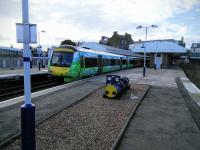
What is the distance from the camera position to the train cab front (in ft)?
52.9

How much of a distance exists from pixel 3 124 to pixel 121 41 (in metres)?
105

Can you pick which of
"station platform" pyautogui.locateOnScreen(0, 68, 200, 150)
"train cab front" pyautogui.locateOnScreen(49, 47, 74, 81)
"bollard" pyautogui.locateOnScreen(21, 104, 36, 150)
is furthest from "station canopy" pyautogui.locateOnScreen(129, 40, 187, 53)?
"bollard" pyautogui.locateOnScreen(21, 104, 36, 150)

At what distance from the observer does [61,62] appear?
53.7ft

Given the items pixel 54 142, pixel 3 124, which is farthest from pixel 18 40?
pixel 3 124

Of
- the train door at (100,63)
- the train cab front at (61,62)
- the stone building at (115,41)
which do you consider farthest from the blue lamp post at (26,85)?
the stone building at (115,41)

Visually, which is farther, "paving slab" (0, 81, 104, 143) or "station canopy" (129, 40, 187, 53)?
"station canopy" (129, 40, 187, 53)

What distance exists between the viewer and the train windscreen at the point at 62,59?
53.2ft

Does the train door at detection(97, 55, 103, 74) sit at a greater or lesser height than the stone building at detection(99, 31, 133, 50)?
lesser

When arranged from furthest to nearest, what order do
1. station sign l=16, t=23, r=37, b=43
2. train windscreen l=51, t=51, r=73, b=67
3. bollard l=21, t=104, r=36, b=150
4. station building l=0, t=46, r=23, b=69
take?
station building l=0, t=46, r=23, b=69, train windscreen l=51, t=51, r=73, b=67, bollard l=21, t=104, r=36, b=150, station sign l=16, t=23, r=37, b=43

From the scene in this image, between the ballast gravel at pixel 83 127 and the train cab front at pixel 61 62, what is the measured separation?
22.3ft

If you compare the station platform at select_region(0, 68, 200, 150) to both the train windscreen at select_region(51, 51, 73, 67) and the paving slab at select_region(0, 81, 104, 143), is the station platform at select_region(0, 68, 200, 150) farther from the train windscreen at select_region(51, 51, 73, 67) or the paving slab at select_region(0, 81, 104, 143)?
the train windscreen at select_region(51, 51, 73, 67)

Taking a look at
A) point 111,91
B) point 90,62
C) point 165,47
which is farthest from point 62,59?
point 165,47

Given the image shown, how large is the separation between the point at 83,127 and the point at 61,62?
10614mm

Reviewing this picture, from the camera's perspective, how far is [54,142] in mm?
5336
